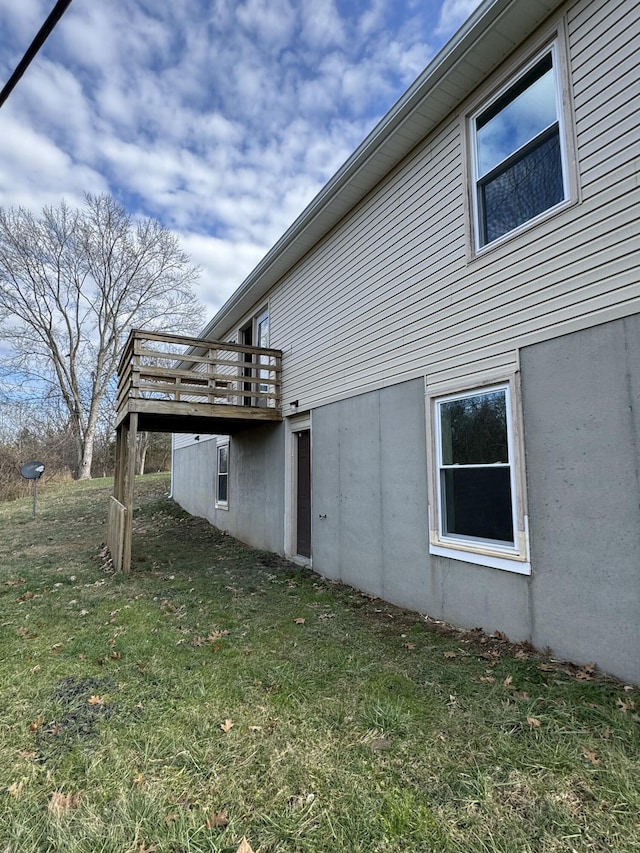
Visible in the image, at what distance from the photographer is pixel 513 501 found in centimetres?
409

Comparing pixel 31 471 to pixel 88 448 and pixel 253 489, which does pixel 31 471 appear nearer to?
pixel 253 489

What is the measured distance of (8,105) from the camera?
3.37 meters

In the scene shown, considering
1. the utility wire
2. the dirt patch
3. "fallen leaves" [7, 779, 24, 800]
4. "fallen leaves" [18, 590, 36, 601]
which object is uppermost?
the utility wire

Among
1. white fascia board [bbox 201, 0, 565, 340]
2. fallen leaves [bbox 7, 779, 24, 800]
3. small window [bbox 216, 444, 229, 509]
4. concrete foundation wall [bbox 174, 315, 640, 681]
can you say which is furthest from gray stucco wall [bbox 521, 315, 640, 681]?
small window [bbox 216, 444, 229, 509]

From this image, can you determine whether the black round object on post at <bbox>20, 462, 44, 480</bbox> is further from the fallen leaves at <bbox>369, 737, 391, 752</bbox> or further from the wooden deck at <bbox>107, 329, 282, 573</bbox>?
the fallen leaves at <bbox>369, 737, 391, 752</bbox>

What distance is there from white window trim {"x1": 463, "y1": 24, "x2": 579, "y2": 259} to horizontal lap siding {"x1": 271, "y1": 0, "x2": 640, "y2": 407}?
2.7 inches

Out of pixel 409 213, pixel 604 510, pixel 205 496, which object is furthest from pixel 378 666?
pixel 205 496

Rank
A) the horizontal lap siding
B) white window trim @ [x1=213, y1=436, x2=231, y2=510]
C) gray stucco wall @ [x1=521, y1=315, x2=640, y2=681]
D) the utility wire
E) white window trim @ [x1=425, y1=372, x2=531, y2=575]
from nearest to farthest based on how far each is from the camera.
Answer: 1. the utility wire
2. gray stucco wall @ [x1=521, y1=315, x2=640, y2=681]
3. the horizontal lap siding
4. white window trim @ [x1=425, y1=372, x2=531, y2=575]
5. white window trim @ [x1=213, y1=436, x2=231, y2=510]

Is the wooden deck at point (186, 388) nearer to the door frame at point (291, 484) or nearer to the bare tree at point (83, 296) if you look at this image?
the door frame at point (291, 484)

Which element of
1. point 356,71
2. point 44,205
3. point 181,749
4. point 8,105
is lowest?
point 181,749

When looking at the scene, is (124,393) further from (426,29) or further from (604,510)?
(604,510)

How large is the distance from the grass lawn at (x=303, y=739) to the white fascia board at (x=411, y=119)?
577 cm

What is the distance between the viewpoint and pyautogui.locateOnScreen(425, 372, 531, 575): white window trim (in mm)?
3984

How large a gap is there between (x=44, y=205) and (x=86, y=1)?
2691 cm
